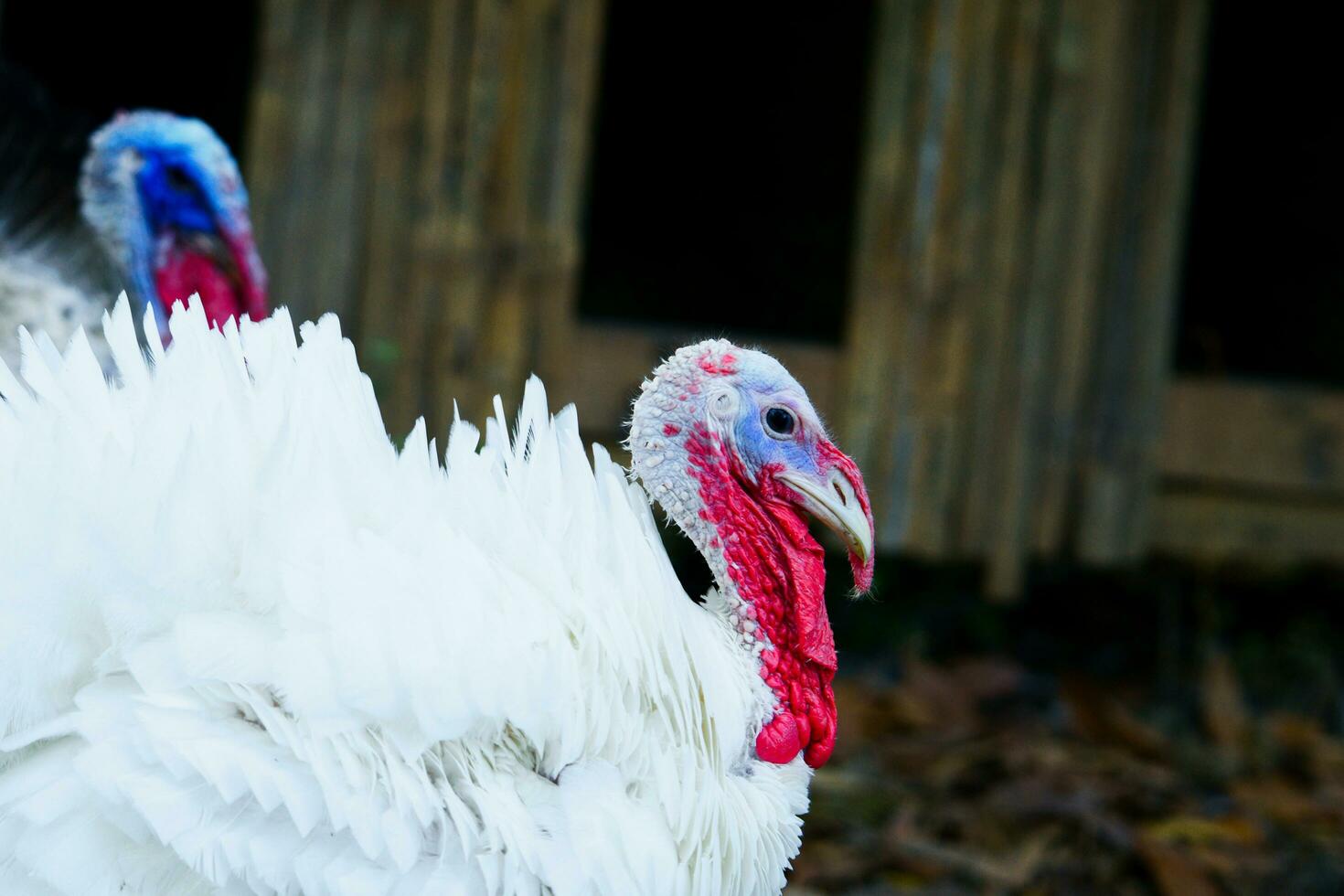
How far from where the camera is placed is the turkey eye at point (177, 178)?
3912 millimetres

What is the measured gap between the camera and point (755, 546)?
8.04ft

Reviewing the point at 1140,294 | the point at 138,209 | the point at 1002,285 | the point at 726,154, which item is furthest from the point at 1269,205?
the point at 138,209

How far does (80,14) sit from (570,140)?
4.27 meters

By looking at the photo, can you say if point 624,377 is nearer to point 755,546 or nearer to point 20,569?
point 755,546

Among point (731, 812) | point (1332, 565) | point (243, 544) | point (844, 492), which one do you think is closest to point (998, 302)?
point (1332, 565)

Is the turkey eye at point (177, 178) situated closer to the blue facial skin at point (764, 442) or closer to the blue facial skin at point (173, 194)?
the blue facial skin at point (173, 194)

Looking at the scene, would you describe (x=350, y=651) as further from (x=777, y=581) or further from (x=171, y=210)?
(x=171, y=210)

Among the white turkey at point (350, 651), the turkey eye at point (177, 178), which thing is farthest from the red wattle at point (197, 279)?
the white turkey at point (350, 651)

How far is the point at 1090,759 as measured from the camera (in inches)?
193

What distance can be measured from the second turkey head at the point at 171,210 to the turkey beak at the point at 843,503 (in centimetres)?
196

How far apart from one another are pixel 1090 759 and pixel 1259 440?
163cm

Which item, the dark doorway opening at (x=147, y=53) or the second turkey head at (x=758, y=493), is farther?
the dark doorway opening at (x=147, y=53)

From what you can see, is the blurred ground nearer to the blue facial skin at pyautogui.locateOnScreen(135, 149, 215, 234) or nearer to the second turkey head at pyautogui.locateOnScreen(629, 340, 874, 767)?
the second turkey head at pyautogui.locateOnScreen(629, 340, 874, 767)

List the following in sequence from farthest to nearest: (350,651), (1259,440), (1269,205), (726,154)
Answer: (726,154)
(1269,205)
(1259,440)
(350,651)
